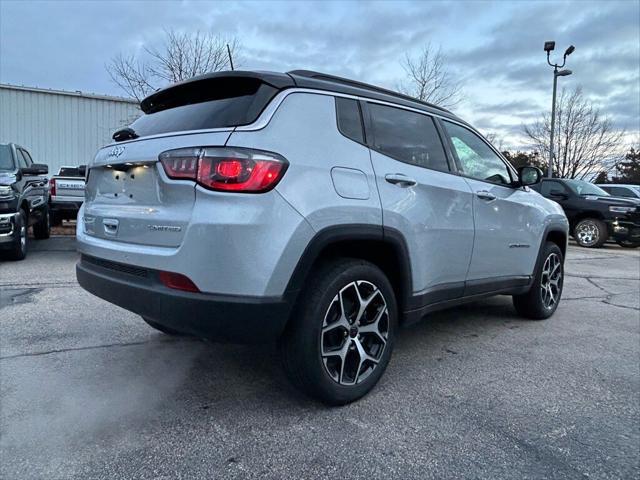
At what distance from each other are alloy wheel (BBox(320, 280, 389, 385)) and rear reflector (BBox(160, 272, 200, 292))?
0.73 m

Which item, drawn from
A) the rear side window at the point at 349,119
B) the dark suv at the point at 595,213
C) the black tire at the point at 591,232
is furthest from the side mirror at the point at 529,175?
the black tire at the point at 591,232

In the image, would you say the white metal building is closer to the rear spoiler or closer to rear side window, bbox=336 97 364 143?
the rear spoiler

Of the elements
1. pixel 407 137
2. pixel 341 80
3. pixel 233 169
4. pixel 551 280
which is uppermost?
pixel 341 80

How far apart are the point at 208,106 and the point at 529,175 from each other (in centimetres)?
297

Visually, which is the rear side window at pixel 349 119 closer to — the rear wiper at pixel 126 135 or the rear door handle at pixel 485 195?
the rear wiper at pixel 126 135

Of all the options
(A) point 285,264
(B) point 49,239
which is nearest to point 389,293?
(A) point 285,264

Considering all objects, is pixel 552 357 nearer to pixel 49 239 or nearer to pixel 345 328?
pixel 345 328

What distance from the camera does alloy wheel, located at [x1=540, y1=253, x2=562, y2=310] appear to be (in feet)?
15.7

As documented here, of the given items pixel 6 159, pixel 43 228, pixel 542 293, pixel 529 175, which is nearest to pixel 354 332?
pixel 529 175

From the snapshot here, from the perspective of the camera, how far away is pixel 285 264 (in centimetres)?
230

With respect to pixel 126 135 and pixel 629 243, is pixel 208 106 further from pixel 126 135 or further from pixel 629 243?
pixel 629 243

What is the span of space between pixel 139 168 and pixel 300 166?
0.90 m

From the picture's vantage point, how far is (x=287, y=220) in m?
2.29

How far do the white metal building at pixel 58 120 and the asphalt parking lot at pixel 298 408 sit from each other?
41.0 ft
